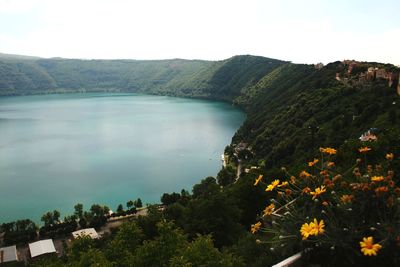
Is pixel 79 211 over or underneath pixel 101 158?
over

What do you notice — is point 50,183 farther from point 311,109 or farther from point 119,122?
point 119,122

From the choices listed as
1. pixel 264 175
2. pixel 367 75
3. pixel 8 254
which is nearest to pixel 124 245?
pixel 264 175

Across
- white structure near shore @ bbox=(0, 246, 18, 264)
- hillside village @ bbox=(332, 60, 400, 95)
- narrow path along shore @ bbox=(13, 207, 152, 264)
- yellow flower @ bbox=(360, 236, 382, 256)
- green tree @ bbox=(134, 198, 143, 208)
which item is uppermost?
hillside village @ bbox=(332, 60, 400, 95)

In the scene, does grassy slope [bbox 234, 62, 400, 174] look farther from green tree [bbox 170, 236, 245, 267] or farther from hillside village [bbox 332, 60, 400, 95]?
green tree [bbox 170, 236, 245, 267]

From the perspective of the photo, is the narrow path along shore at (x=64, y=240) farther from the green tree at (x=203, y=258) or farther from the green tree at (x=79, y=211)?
the green tree at (x=203, y=258)

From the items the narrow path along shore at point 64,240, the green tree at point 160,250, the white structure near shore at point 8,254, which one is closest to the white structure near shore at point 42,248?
the narrow path along shore at point 64,240

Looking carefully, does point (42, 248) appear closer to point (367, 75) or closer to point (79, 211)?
point (79, 211)

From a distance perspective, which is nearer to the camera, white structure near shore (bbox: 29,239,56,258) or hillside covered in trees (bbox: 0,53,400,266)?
hillside covered in trees (bbox: 0,53,400,266)

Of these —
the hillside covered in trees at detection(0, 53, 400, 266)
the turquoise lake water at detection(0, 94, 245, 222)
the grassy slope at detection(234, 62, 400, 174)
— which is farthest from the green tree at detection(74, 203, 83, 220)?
the grassy slope at detection(234, 62, 400, 174)
